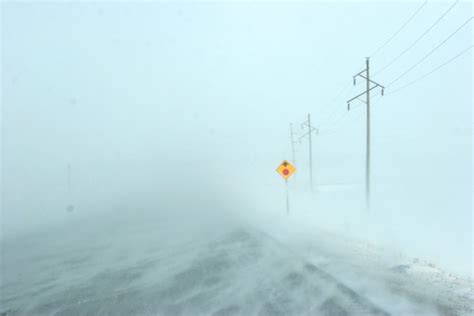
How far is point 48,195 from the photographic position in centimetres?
6569

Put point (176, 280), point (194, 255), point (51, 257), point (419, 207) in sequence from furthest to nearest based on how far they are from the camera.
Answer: point (419, 207)
point (51, 257)
point (194, 255)
point (176, 280)

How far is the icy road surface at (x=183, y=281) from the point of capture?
8484 millimetres

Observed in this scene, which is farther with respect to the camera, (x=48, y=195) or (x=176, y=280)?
(x=48, y=195)

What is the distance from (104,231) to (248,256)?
14908 millimetres

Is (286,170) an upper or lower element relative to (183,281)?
upper

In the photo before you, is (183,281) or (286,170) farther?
(286,170)

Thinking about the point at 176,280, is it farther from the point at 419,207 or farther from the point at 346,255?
the point at 419,207

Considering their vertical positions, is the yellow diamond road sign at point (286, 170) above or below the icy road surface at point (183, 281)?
above

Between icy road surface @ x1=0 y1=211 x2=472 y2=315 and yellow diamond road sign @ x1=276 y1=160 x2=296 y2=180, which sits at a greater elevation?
yellow diamond road sign @ x1=276 y1=160 x2=296 y2=180

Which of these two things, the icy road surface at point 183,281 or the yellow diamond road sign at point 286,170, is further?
the yellow diamond road sign at point 286,170

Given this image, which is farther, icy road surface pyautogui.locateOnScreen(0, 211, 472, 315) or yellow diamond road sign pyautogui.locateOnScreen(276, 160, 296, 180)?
yellow diamond road sign pyautogui.locateOnScreen(276, 160, 296, 180)

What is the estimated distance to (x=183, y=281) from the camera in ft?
36.6

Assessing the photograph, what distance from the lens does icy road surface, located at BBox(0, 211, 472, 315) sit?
334 inches

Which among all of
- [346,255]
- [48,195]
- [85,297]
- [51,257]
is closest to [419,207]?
[346,255]
